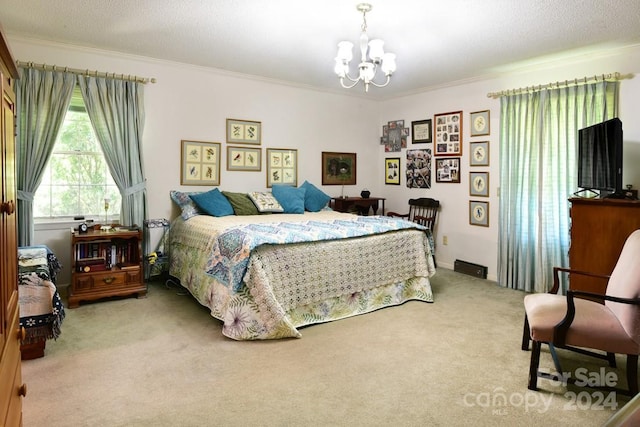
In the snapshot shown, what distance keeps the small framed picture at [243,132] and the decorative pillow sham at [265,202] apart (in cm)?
67

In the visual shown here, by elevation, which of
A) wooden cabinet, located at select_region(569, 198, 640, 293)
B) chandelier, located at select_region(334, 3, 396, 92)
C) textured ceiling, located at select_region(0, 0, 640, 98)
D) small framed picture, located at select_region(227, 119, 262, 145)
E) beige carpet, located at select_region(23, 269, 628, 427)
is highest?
textured ceiling, located at select_region(0, 0, 640, 98)

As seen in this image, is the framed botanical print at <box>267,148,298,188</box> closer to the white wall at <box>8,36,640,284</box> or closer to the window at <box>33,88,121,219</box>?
the white wall at <box>8,36,640,284</box>

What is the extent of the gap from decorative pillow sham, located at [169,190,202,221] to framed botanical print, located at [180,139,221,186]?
165mm

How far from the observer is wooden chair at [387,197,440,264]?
554cm

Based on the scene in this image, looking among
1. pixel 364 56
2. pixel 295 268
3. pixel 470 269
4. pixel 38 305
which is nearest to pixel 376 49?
pixel 364 56

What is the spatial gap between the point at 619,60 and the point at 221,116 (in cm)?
406

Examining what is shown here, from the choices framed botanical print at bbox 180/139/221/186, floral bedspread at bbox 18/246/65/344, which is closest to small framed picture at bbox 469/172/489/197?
framed botanical print at bbox 180/139/221/186

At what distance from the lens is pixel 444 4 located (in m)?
2.96

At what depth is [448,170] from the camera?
5.36m

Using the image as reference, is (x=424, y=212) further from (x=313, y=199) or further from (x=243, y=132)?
(x=243, y=132)

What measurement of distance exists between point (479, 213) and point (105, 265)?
163 inches

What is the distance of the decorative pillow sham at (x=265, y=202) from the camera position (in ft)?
15.8

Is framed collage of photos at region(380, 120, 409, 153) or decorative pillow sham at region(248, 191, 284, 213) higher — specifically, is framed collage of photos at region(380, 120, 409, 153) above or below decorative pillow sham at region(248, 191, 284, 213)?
above

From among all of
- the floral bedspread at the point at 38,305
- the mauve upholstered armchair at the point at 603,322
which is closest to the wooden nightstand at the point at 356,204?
the mauve upholstered armchair at the point at 603,322
